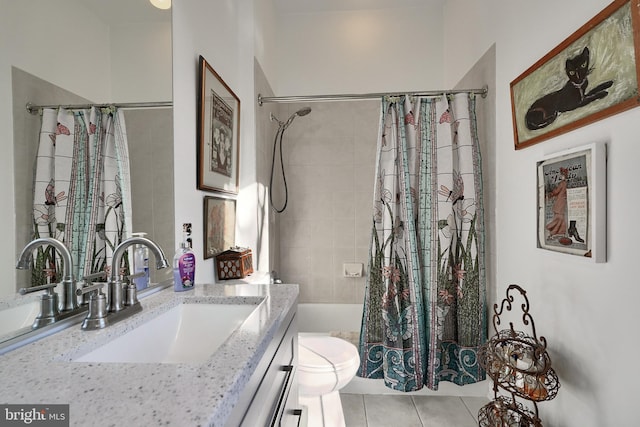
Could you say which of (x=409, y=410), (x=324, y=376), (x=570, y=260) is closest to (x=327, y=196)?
(x=324, y=376)

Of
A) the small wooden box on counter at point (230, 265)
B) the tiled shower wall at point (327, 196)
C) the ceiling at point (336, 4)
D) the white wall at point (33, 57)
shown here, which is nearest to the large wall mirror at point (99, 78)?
the white wall at point (33, 57)

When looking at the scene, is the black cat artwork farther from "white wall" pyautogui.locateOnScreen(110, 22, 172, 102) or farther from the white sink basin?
"white wall" pyautogui.locateOnScreen(110, 22, 172, 102)

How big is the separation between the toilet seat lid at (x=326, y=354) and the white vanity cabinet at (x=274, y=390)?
60cm

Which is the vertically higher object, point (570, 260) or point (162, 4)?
point (162, 4)

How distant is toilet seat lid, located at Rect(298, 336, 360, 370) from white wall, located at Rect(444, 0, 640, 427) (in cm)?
95

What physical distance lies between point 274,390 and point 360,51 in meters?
2.91

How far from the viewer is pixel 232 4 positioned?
1962 mm

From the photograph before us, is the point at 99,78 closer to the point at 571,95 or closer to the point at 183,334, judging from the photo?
the point at 183,334

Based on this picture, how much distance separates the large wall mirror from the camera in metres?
0.67

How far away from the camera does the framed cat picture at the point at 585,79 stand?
3.22 feet

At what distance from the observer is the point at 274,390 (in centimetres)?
84

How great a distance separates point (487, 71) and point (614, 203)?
1.22 m

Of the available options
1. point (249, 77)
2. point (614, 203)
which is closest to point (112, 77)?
point (249, 77)

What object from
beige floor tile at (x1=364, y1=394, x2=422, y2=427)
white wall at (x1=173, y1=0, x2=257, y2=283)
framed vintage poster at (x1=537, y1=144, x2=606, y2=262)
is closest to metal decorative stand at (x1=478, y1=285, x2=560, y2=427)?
framed vintage poster at (x1=537, y1=144, x2=606, y2=262)
